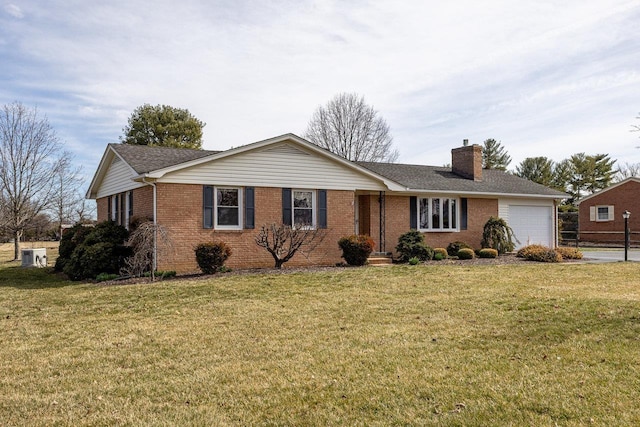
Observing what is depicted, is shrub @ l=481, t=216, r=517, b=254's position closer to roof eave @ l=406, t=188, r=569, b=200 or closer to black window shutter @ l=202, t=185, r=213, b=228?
roof eave @ l=406, t=188, r=569, b=200

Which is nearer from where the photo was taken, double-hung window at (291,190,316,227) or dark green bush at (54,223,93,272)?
dark green bush at (54,223,93,272)

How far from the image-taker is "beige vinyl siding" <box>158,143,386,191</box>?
1645 cm

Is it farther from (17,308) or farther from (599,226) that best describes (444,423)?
(599,226)

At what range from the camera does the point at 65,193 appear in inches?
1182

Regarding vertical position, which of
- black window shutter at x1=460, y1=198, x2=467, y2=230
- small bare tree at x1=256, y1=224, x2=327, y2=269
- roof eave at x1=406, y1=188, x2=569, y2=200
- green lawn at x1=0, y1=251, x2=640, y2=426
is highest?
roof eave at x1=406, y1=188, x2=569, y2=200

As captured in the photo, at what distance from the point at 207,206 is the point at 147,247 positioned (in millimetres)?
3018

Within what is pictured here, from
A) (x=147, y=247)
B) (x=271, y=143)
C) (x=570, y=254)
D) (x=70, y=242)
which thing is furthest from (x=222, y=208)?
(x=570, y=254)

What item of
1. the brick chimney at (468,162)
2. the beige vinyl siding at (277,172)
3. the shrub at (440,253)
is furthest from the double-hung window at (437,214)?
the beige vinyl siding at (277,172)

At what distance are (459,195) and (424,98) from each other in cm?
472

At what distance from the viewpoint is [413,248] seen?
63.0 ft

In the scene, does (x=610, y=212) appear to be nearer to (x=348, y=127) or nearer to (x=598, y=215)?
(x=598, y=215)

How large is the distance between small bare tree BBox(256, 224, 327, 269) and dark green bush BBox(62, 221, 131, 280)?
4416mm

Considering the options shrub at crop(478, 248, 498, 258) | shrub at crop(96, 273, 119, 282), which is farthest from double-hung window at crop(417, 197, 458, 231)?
shrub at crop(96, 273, 119, 282)

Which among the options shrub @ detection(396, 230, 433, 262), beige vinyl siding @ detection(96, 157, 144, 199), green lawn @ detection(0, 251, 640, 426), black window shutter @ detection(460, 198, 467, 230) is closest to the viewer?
green lawn @ detection(0, 251, 640, 426)
